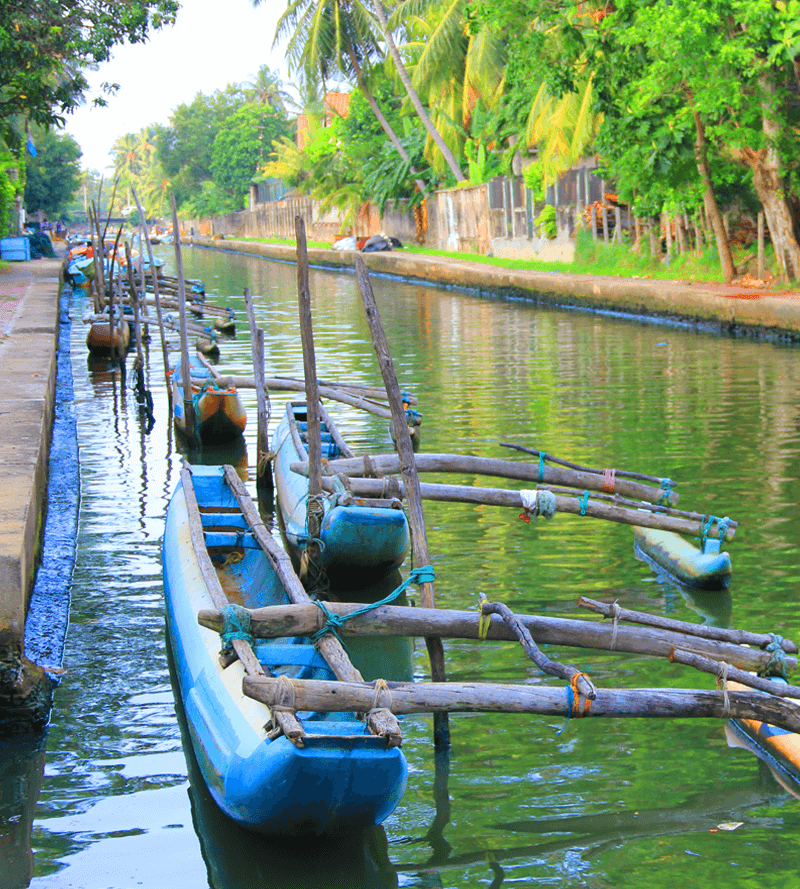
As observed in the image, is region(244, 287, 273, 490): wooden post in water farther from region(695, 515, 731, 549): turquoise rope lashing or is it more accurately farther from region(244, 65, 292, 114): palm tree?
region(244, 65, 292, 114): palm tree

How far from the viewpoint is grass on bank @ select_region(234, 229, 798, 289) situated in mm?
20875

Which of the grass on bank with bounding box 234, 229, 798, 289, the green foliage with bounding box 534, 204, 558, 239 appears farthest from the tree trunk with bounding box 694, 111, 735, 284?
the green foliage with bounding box 534, 204, 558, 239

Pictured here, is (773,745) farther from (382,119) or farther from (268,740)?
(382,119)

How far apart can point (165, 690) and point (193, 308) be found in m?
17.6

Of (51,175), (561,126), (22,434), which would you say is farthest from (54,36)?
(51,175)

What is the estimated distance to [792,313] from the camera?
53.4ft

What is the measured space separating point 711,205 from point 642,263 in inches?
167

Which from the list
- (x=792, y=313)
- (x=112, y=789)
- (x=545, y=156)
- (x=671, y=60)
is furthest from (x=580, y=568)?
(x=545, y=156)

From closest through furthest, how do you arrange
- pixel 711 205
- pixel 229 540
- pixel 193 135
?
pixel 229 540, pixel 711 205, pixel 193 135

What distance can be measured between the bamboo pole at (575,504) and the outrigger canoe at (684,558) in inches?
7.7

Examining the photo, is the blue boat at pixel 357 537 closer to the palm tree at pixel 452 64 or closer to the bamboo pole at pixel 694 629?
the bamboo pole at pixel 694 629

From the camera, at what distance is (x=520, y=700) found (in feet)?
14.1

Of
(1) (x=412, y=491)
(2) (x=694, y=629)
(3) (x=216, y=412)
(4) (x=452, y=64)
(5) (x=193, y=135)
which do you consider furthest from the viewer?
(5) (x=193, y=135)

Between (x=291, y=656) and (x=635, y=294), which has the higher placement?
(x=635, y=294)
